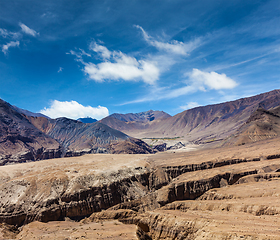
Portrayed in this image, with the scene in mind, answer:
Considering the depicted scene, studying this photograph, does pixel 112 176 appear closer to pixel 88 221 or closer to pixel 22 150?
pixel 88 221

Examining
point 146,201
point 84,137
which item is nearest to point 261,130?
point 146,201

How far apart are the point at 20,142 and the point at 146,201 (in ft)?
350

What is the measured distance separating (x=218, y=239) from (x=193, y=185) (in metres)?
32.6

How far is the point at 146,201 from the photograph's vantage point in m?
49.6

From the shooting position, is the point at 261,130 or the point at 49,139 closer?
the point at 261,130

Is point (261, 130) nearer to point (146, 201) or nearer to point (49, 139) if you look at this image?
point (146, 201)

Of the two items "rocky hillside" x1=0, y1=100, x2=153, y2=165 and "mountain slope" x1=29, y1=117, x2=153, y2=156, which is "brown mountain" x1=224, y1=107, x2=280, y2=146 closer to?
"rocky hillside" x1=0, y1=100, x2=153, y2=165

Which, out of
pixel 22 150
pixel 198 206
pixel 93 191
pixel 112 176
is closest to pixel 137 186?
pixel 112 176

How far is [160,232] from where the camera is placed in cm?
2483

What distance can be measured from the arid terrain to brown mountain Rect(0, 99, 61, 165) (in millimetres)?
59602

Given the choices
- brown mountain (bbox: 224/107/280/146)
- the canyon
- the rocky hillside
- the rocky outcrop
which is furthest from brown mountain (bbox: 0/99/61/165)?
brown mountain (bbox: 224/107/280/146)

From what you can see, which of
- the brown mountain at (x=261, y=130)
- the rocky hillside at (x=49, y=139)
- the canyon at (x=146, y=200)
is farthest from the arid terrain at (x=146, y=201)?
the rocky hillside at (x=49, y=139)

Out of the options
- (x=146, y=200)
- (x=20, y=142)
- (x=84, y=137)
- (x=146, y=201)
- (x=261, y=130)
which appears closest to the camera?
(x=146, y=201)

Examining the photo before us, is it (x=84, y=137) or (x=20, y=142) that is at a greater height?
(x=84, y=137)
